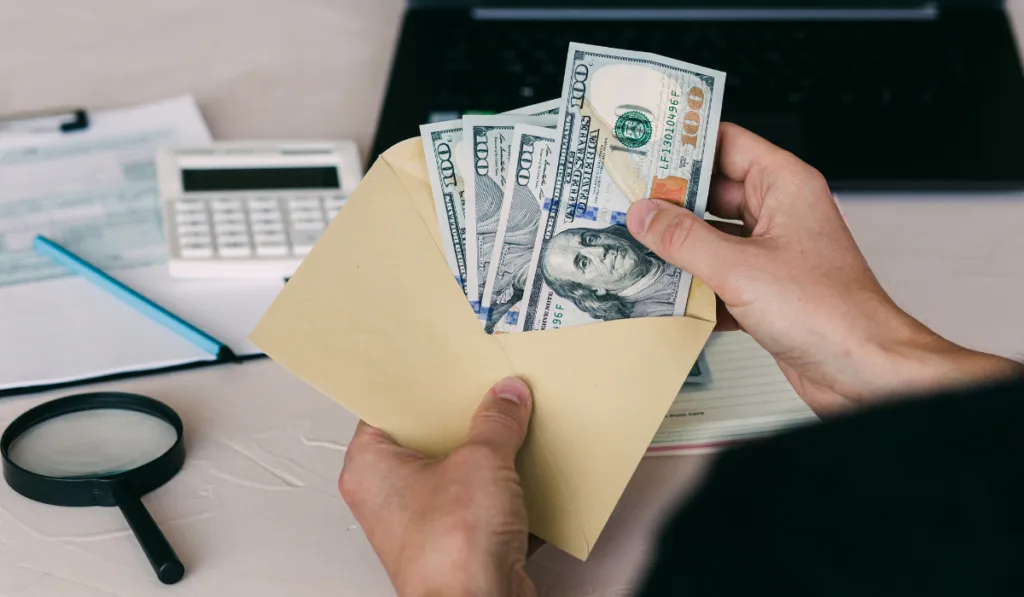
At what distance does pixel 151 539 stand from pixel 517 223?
13.4 inches

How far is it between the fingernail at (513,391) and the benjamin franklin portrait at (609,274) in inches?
3.0

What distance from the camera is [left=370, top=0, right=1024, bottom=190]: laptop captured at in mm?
1052

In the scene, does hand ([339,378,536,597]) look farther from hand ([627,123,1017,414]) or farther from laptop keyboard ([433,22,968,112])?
laptop keyboard ([433,22,968,112])

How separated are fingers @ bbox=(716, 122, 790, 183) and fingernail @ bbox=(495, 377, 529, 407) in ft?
0.83

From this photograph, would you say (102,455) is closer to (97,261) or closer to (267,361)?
(267,361)

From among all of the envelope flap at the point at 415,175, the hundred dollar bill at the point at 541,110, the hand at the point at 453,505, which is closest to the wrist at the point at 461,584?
the hand at the point at 453,505

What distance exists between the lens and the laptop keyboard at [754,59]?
1096 millimetres

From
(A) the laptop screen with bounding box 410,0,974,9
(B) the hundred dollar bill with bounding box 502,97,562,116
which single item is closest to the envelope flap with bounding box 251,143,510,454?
(B) the hundred dollar bill with bounding box 502,97,562,116

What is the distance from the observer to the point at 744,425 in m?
0.78

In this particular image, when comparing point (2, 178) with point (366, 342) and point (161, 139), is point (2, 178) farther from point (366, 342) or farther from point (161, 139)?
point (366, 342)

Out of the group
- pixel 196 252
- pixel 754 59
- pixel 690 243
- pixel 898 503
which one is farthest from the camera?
pixel 754 59

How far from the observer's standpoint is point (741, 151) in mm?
782

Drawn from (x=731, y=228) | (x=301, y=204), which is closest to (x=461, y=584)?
(x=731, y=228)

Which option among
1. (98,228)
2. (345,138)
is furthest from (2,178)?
(345,138)
